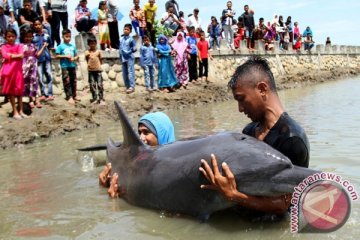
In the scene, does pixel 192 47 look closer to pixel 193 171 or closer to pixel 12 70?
pixel 12 70

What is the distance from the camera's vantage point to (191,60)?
1580 cm

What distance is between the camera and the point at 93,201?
14.8ft

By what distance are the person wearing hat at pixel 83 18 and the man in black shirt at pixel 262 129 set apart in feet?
31.1

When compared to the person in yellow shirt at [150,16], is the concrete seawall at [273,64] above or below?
below

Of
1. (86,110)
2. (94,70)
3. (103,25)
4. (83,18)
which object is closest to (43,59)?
(94,70)

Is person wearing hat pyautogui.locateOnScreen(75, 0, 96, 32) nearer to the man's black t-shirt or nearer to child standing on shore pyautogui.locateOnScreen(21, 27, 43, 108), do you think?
child standing on shore pyautogui.locateOnScreen(21, 27, 43, 108)

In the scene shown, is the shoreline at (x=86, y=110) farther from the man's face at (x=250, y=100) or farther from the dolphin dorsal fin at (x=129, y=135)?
the man's face at (x=250, y=100)

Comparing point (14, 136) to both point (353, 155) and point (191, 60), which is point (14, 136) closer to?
point (353, 155)

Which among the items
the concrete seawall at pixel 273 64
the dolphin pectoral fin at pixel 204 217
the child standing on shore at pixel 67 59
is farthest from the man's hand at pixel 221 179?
the concrete seawall at pixel 273 64

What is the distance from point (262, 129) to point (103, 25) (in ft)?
33.5

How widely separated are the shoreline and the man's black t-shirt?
608 centimetres

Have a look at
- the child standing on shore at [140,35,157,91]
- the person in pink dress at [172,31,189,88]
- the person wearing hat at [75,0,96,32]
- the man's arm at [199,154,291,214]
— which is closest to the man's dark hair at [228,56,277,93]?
the man's arm at [199,154,291,214]

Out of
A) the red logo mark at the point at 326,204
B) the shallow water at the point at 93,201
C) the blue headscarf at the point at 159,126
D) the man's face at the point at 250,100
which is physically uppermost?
the man's face at the point at 250,100

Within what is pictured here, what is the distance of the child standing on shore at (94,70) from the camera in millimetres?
11461
